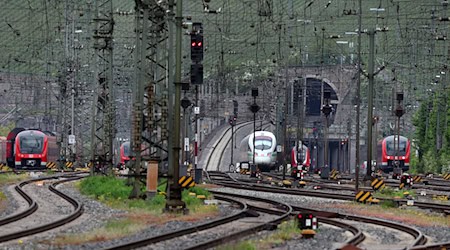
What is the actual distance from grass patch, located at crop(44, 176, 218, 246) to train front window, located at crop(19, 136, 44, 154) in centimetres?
3659

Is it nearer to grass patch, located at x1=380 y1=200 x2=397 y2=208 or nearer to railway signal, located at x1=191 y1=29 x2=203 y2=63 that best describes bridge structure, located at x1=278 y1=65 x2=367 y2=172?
grass patch, located at x1=380 y1=200 x2=397 y2=208

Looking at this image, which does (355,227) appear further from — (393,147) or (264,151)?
(393,147)

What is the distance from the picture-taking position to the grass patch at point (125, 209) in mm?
21781

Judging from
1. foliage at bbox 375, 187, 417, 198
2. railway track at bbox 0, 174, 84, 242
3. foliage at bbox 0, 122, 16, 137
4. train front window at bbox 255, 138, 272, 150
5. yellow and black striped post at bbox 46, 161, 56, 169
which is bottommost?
yellow and black striped post at bbox 46, 161, 56, 169

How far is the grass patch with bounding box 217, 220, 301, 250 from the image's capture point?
1855cm

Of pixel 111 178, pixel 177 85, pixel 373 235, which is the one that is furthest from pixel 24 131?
pixel 373 235

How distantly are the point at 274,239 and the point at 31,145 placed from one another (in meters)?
62.7

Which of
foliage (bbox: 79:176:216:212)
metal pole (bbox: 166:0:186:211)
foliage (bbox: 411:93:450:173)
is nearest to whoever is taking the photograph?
metal pole (bbox: 166:0:186:211)

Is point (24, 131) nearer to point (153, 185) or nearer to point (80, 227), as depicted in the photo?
point (153, 185)

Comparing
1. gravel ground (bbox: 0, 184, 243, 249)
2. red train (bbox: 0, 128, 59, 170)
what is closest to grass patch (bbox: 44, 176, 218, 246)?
gravel ground (bbox: 0, 184, 243, 249)

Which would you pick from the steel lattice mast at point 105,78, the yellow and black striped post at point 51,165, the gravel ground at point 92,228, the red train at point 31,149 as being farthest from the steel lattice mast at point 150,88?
the yellow and black striped post at point 51,165

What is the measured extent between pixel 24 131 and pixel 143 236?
63627 millimetres

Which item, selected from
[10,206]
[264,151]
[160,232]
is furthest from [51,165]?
[160,232]

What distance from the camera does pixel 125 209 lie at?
31688 mm
